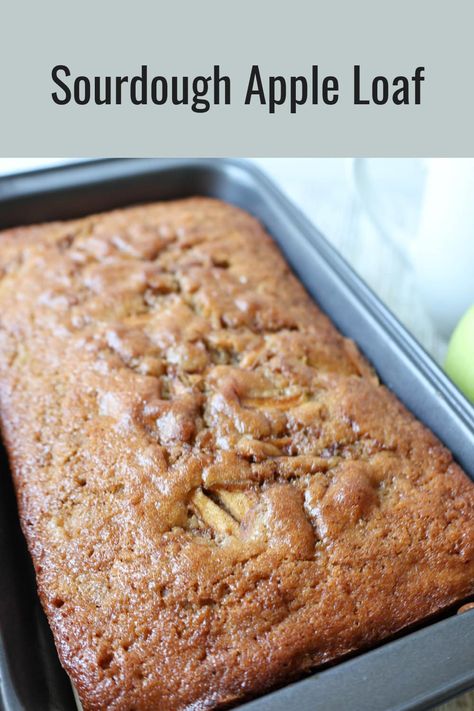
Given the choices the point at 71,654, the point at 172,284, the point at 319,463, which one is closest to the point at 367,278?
the point at 172,284

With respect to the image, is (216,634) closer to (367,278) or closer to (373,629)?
(373,629)

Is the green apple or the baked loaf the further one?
the green apple

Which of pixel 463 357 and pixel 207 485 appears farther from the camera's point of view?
pixel 463 357

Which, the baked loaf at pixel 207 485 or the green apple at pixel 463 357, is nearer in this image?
the baked loaf at pixel 207 485
